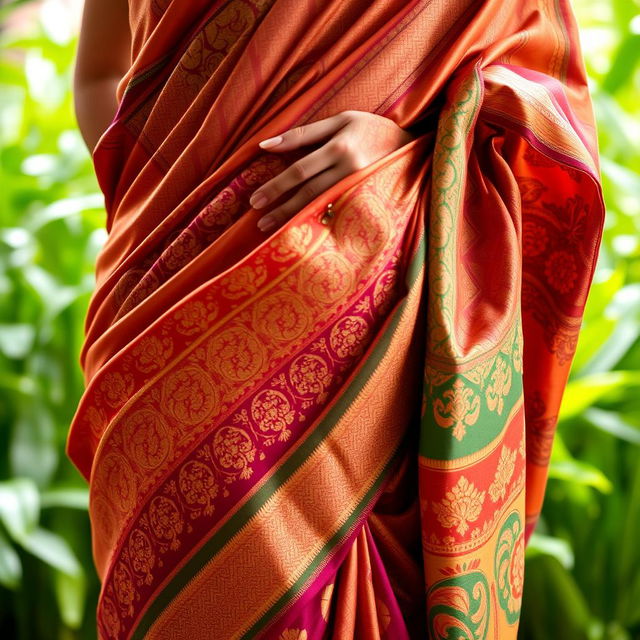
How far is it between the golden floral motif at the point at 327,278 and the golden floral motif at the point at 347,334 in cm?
2

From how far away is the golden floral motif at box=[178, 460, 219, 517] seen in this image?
2.32 ft

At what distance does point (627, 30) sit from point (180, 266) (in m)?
1.30

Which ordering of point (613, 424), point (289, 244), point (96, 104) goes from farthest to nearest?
point (613, 424) < point (96, 104) < point (289, 244)

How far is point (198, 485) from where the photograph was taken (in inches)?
28.0

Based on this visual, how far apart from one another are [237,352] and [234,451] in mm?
85

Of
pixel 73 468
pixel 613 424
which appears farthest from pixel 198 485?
pixel 613 424

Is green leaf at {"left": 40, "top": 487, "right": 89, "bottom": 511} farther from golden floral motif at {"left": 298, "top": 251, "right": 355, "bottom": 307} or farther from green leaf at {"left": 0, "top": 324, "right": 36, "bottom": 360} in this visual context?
golden floral motif at {"left": 298, "top": 251, "right": 355, "bottom": 307}

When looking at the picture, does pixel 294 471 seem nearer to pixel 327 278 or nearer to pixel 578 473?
pixel 327 278

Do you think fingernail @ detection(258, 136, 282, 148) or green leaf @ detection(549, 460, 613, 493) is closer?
fingernail @ detection(258, 136, 282, 148)

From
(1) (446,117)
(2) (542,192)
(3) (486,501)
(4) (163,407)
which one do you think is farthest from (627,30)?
(4) (163,407)

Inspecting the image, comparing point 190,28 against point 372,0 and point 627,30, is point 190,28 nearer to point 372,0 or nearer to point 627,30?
point 372,0

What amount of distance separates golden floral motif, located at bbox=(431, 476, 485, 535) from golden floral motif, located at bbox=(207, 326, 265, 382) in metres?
0.21

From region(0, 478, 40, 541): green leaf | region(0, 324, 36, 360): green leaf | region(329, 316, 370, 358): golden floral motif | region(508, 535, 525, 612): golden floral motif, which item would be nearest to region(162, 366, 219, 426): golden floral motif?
region(329, 316, 370, 358): golden floral motif

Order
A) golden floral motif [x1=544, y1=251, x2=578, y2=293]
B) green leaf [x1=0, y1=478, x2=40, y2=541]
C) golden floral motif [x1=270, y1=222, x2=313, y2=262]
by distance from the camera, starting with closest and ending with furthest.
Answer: golden floral motif [x1=270, y1=222, x2=313, y2=262]
golden floral motif [x1=544, y1=251, x2=578, y2=293]
green leaf [x1=0, y1=478, x2=40, y2=541]
